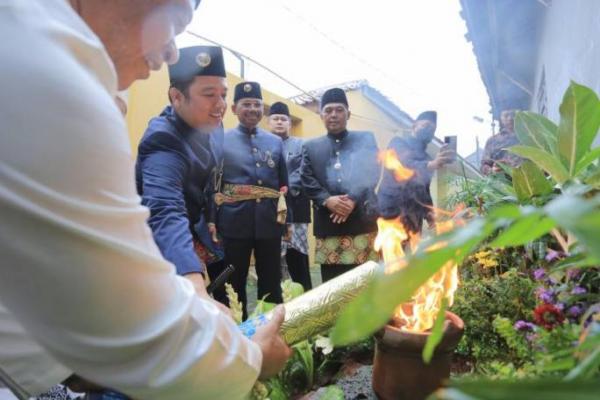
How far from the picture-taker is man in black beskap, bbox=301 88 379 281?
3979mm

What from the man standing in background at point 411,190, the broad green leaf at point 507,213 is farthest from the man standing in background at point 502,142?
the broad green leaf at point 507,213

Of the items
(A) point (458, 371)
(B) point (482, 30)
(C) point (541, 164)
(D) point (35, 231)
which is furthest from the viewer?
(B) point (482, 30)

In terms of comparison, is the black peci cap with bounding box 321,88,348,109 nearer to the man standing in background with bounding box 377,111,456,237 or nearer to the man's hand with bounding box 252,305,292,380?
the man standing in background with bounding box 377,111,456,237

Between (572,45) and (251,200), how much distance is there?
10.0 ft

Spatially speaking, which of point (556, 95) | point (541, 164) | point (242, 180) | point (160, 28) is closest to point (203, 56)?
point (242, 180)

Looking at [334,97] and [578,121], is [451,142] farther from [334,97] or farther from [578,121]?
[578,121]

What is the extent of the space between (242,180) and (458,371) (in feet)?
8.62

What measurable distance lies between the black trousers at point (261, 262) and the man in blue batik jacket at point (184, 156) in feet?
3.19

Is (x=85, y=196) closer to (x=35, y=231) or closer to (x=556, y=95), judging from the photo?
(x=35, y=231)

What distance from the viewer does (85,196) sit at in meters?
0.63

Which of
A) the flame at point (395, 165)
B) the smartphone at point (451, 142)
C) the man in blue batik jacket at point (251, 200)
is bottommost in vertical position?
the man in blue batik jacket at point (251, 200)

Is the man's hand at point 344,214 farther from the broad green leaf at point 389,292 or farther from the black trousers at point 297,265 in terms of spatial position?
the broad green leaf at point 389,292

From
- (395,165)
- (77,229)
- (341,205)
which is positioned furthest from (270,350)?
(395,165)

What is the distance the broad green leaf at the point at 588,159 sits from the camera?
159cm
